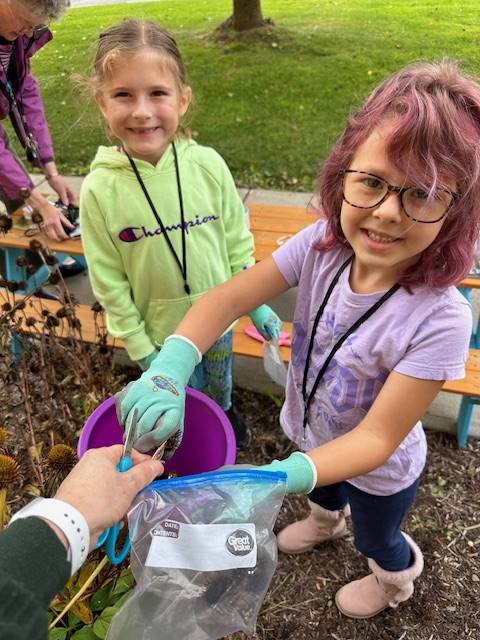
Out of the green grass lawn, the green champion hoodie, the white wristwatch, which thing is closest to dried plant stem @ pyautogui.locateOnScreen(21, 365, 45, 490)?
the green champion hoodie

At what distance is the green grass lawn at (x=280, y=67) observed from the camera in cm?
547

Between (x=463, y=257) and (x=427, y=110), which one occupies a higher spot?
(x=427, y=110)

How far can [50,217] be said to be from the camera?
2918 mm

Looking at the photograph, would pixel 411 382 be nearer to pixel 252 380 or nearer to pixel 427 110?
pixel 427 110

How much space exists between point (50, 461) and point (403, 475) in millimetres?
968

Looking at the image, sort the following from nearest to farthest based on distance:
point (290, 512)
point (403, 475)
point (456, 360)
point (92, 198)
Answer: point (456, 360) → point (403, 475) → point (92, 198) → point (290, 512)

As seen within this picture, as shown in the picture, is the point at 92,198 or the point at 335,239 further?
the point at 92,198

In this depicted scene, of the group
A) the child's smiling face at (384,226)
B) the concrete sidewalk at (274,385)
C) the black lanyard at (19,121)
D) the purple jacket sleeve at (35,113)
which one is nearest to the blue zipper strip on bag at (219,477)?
the child's smiling face at (384,226)

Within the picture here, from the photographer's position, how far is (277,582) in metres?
2.10

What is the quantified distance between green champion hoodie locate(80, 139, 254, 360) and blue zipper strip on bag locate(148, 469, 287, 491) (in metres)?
0.99

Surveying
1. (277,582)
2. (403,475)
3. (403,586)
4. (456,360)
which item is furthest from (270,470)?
(277,582)

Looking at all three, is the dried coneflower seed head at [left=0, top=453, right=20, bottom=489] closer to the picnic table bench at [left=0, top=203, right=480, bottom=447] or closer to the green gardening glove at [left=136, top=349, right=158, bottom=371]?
the green gardening glove at [left=136, top=349, right=158, bottom=371]

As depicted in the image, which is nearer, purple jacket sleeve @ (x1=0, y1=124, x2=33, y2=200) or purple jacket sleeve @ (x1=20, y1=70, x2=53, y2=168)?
purple jacket sleeve @ (x1=0, y1=124, x2=33, y2=200)

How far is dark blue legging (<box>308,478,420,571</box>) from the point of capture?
1.57 m
